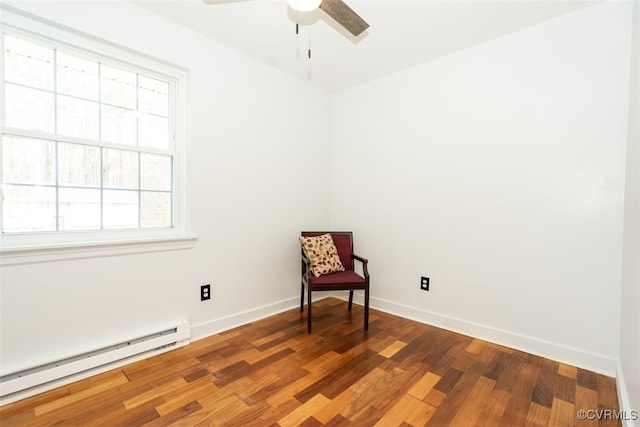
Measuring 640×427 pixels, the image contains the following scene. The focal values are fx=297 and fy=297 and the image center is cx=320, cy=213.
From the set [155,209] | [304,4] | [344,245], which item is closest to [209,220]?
[155,209]

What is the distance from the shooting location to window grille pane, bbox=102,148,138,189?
2080 mm

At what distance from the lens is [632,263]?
1.60m

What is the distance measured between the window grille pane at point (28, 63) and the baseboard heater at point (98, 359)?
1.71 metres

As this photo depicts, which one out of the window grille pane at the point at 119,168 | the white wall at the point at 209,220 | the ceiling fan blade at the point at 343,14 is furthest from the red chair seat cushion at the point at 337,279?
the ceiling fan blade at the point at 343,14

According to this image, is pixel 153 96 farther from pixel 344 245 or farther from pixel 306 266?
pixel 344 245

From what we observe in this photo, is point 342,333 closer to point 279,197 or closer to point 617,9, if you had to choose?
point 279,197

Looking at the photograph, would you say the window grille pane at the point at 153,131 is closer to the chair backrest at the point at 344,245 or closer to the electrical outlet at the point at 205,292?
the electrical outlet at the point at 205,292

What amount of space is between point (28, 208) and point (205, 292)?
1282mm

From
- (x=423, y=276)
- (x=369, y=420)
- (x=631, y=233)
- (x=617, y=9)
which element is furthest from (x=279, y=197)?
(x=617, y=9)

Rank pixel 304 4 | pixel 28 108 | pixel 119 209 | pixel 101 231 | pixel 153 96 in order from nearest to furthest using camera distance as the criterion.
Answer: pixel 304 4, pixel 28 108, pixel 101 231, pixel 119 209, pixel 153 96

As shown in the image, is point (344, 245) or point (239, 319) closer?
point (239, 319)

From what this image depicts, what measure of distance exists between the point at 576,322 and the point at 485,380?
84 centimetres

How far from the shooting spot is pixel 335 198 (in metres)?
3.64

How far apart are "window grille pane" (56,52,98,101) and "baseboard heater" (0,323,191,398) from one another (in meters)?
1.71
